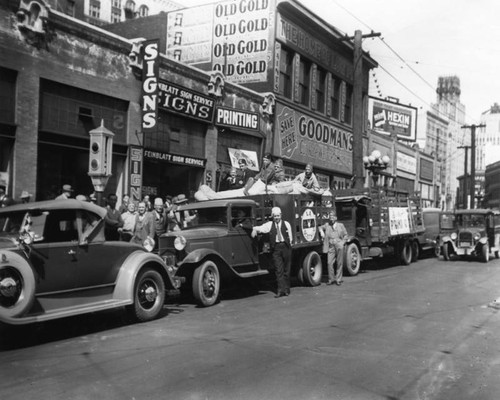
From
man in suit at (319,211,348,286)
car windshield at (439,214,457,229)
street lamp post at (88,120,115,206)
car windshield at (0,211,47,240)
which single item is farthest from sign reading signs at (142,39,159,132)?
car windshield at (439,214,457,229)

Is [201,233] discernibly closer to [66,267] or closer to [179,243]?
[179,243]

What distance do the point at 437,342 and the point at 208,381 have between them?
11.0 ft

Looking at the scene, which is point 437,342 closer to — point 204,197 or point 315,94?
point 204,197

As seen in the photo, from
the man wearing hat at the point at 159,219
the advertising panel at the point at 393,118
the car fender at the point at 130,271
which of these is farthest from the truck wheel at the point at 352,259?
the advertising panel at the point at 393,118

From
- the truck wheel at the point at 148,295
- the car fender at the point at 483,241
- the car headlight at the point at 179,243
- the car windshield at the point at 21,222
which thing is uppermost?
the car windshield at the point at 21,222

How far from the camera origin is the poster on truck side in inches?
704

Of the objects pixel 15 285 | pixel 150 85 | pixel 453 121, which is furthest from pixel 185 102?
pixel 453 121

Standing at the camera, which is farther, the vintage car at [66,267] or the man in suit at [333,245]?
the man in suit at [333,245]

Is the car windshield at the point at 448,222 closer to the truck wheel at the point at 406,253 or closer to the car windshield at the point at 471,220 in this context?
the car windshield at the point at 471,220

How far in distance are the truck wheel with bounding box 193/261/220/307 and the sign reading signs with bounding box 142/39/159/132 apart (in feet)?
24.0

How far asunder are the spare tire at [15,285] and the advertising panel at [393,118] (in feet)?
94.2

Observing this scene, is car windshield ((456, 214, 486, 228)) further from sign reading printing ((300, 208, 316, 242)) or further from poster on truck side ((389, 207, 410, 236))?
sign reading printing ((300, 208, 316, 242))

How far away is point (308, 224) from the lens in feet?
42.2

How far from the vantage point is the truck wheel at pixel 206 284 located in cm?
943
